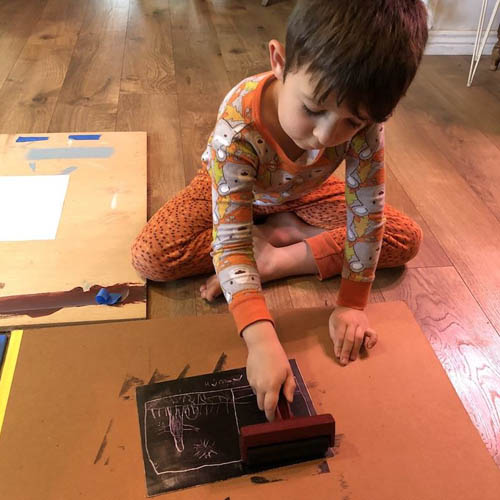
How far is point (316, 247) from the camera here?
0.91 m

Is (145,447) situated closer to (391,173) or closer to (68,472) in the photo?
(68,472)

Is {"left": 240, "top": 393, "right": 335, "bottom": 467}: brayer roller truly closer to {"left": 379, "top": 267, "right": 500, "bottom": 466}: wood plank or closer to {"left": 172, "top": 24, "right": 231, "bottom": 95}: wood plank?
{"left": 379, "top": 267, "right": 500, "bottom": 466}: wood plank

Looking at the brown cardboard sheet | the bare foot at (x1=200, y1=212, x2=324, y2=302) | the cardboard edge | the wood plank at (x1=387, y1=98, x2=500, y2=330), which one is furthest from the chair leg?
the cardboard edge

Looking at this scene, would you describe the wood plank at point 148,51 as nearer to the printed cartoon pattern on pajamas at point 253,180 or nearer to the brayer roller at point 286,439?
the printed cartoon pattern on pajamas at point 253,180

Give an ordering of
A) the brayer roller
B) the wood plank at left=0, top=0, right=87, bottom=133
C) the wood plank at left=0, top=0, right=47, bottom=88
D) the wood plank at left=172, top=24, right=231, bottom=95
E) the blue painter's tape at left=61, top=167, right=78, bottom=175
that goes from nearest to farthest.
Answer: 1. the brayer roller
2. the blue painter's tape at left=61, top=167, right=78, bottom=175
3. the wood plank at left=0, top=0, right=87, bottom=133
4. the wood plank at left=172, top=24, right=231, bottom=95
5. the wood plank at left=0, top=0, right=47, bottom=88

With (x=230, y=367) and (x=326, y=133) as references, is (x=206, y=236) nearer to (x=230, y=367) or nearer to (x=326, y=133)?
(x=230, y=367)

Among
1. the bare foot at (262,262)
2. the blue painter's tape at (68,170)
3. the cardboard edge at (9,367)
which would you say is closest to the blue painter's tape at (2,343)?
the cardboard edge at (9,367)

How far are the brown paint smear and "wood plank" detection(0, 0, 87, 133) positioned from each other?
638mm

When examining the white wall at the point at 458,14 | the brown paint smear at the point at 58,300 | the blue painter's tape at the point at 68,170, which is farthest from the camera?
the white wall at the point at 458,14

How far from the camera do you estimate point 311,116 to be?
1.84 feet

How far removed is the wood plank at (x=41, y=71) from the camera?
1.36 meters

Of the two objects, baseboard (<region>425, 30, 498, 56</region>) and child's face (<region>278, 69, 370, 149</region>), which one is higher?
child's face (<region>278, 69, 370, 149</region>)

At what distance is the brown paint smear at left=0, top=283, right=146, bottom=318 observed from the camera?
82cm

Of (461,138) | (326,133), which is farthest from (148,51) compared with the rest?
(326,133)
